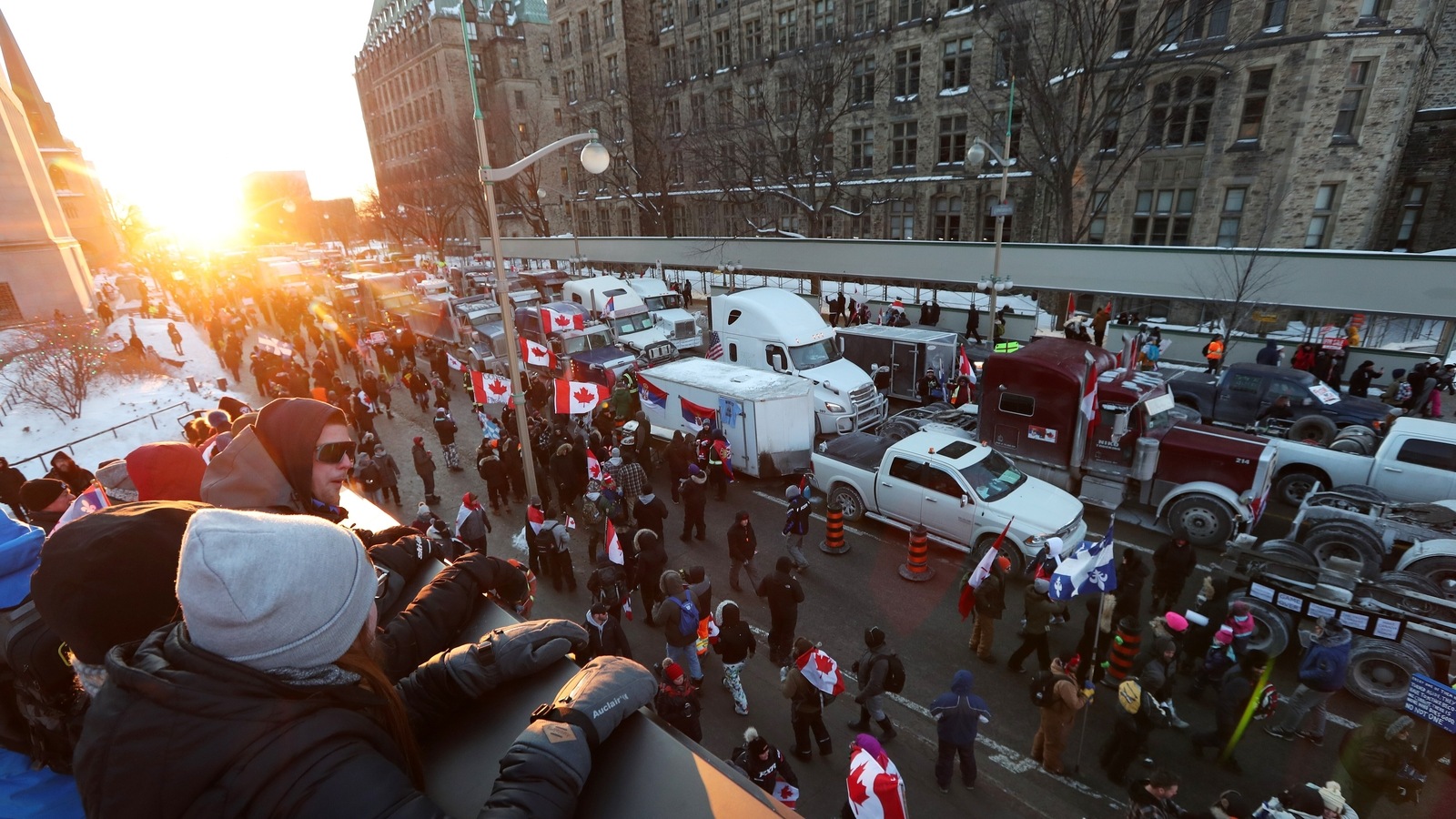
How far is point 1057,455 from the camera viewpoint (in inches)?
476

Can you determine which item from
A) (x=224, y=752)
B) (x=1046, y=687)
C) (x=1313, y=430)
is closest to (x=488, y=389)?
(x=1046, y=687)

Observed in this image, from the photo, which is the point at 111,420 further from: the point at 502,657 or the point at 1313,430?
the point at 1313,430

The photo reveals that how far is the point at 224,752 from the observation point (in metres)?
1.29

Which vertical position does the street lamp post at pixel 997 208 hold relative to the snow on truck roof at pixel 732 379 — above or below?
above

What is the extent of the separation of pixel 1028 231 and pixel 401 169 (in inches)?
3407

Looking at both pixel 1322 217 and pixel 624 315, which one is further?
pixel 1322 217

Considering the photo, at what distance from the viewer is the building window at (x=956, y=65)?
31.0 metres

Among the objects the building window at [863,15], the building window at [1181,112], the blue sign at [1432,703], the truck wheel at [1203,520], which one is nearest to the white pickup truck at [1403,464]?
the truck wheel at [1203,520]

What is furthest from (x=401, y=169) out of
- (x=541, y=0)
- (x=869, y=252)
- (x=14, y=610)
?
(x=14, y=610)

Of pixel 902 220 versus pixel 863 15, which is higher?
pixel 863 15

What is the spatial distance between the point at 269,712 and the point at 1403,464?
15.5 m

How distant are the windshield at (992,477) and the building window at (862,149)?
2977 cm

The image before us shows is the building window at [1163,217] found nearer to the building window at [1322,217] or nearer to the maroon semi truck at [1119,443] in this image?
the building window at [1322,217]

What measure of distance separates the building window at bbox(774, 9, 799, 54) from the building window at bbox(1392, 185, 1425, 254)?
30.3m
